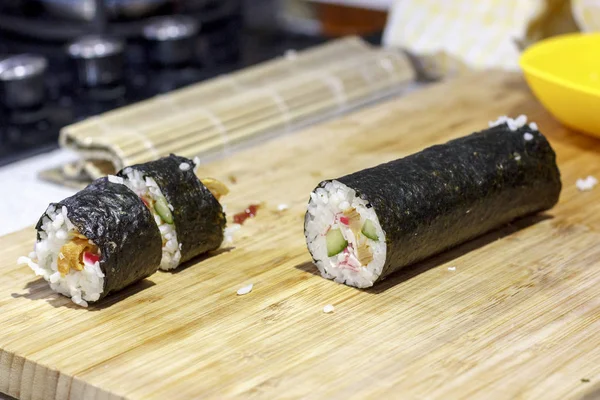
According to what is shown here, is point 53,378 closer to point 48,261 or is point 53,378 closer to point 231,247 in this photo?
point 48,261

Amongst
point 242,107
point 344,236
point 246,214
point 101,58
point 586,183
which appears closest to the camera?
point 344,236

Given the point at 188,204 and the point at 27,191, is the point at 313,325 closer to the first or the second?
the point at 188,204

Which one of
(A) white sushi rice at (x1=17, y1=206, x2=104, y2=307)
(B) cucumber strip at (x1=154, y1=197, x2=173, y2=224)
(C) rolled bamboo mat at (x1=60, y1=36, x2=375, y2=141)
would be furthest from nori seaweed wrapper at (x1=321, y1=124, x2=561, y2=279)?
(C) rolled bamboo mat at (x1=60, y1=36, x2=375, y2=141)

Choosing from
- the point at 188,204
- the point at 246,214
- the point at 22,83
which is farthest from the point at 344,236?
the point at 22,83

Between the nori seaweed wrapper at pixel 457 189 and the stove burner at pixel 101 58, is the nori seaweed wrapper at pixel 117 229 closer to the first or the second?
the nori seaweed wrapper at pixel 457 189

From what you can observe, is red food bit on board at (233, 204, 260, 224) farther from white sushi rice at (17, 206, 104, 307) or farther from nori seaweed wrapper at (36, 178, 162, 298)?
white sushi rice at (17, 206, 104, 307)

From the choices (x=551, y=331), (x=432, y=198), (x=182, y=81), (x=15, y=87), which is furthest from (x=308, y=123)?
(x=551, y=331)
